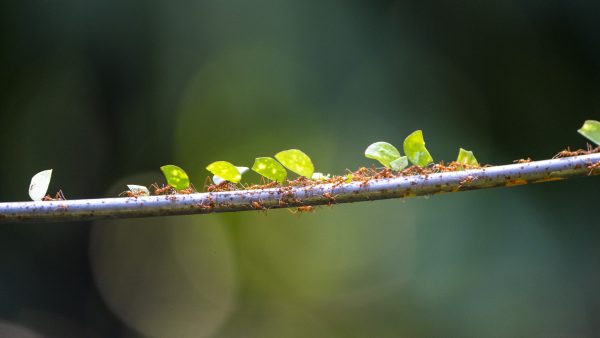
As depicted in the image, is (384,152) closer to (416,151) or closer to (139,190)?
(416,151)

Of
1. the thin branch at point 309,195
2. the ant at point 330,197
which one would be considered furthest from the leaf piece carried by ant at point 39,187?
the ant at point 330,197

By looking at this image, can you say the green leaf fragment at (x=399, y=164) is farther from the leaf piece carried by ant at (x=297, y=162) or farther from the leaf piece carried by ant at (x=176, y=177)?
the leaf piece carried by ant at (x=176, y=177)

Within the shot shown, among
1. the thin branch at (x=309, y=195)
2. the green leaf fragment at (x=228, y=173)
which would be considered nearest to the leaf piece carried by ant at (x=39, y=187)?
the thin branch at (x=309, y=195)

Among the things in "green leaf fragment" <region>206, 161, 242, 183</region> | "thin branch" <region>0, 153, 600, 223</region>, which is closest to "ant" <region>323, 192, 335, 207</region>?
"thin branch" <region>0, 153, 600, 223</region>

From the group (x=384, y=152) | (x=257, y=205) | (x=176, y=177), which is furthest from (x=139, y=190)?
(x=384, y=152)

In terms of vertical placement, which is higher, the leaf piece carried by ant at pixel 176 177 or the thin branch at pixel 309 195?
the leaf piece carried by ant at pixel 176 177

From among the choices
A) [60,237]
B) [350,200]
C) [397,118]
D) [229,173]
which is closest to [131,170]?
[60,237]

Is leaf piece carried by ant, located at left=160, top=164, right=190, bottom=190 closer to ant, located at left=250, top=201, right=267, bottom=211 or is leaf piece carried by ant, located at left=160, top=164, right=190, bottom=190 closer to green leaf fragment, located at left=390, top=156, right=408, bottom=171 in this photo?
ant, located at left=250, top=201, right=267, bottom=211

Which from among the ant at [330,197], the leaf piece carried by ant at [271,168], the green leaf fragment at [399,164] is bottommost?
the ant at [330,197]
